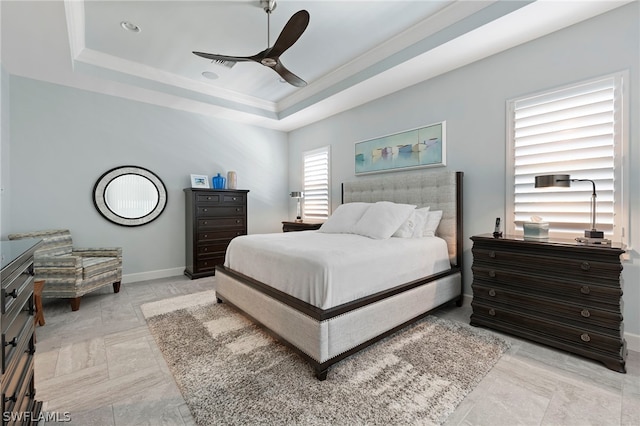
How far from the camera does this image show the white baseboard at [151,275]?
4.23 m

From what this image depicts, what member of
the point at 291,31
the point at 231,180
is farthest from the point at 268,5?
the point at 231,180

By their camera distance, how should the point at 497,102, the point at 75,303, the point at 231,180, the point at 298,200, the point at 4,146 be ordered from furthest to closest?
the point at 298,200 < the point at 231,180 < the point at 4,146 < the point at 75,303 < the point at 497,102

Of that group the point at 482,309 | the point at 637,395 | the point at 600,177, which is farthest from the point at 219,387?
the point at 600,177

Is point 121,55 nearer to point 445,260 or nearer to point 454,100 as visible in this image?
point 454,100

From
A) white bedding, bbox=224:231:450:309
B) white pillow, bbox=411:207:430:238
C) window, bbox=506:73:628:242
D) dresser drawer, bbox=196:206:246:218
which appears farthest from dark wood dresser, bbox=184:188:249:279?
window, bbox=506:73:628:242

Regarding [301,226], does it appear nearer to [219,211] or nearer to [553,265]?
[219,211]

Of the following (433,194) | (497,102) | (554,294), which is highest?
(497,102)

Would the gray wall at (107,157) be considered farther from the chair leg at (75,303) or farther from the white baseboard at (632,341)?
the white baseboard at (632,341)

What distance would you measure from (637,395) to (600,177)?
1.64m

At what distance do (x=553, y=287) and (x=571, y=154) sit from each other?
1.24m

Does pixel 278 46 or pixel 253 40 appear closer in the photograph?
pixel 278 46

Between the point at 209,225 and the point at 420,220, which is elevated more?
the point at 420,220

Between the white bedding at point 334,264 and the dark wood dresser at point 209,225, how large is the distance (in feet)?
5.57

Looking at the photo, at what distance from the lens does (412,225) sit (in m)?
3.11
